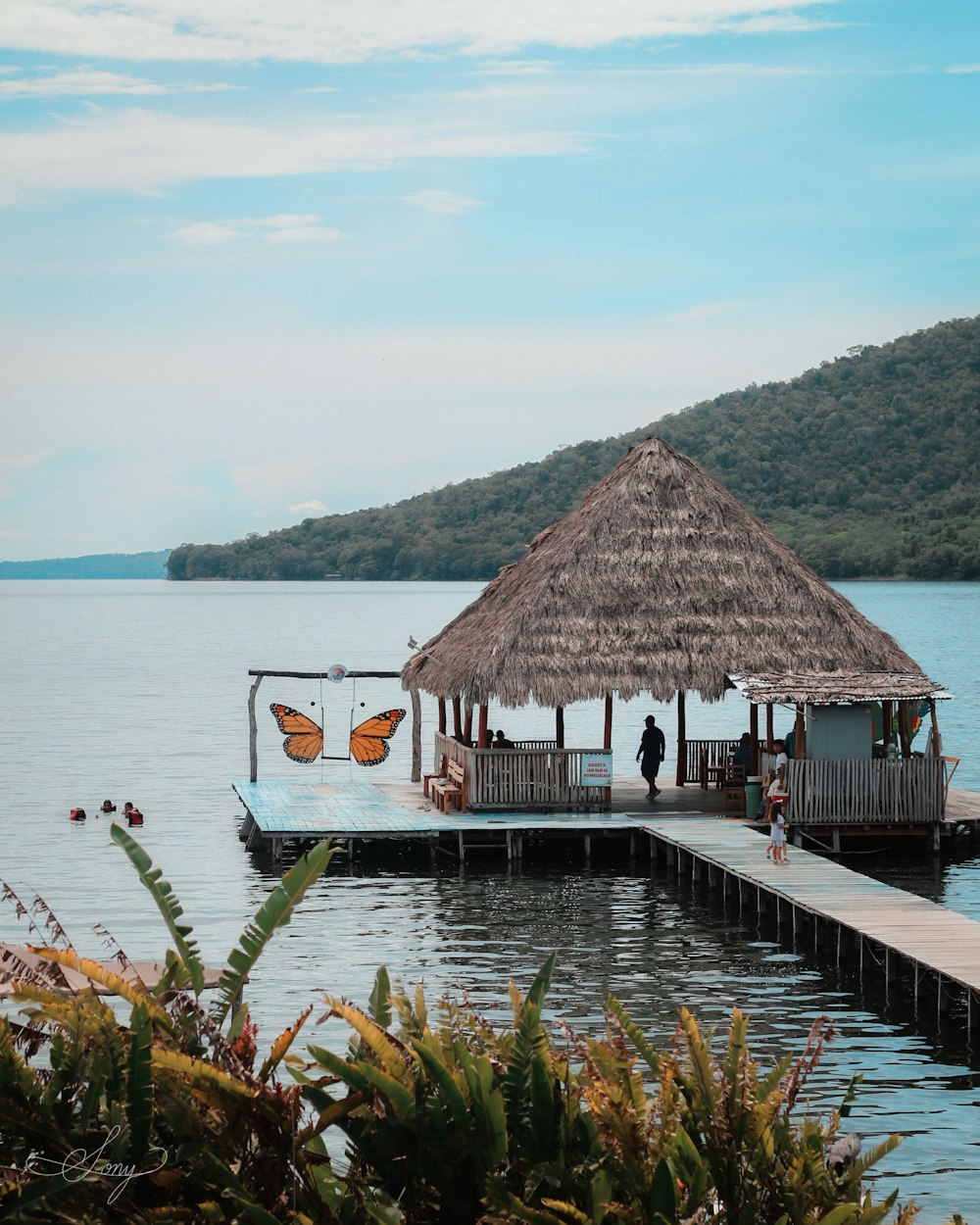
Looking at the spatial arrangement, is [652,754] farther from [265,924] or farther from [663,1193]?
[663,1193]

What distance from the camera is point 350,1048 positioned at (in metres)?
7.23

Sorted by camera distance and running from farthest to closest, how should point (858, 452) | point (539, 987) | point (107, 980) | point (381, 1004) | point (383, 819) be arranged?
point (858, 452) → point (383, 819) → point (381, 1004) → point (539, 987) → point (107, 980)

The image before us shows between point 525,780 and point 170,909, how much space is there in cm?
1882

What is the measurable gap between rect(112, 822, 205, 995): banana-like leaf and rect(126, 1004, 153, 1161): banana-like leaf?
16.5 inches

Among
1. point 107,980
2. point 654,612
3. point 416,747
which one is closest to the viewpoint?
point 107,980

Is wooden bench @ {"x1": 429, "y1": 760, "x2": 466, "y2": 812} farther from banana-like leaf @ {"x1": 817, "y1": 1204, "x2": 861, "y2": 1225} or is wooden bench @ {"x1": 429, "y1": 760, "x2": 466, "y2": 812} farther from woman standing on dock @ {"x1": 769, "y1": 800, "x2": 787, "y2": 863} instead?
banana-like leaf @ {"x1": 817, "y1": 1204, "x2": 861, "y2": 1225}

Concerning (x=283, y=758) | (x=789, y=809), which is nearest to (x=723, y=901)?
(x=789, y=809)

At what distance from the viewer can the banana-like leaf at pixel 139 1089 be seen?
22.3 ft

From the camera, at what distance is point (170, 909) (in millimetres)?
7910

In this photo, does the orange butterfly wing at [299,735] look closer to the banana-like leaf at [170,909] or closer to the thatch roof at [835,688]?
the thatch roof at [835,688]

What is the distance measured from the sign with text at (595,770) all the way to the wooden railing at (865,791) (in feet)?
9.66

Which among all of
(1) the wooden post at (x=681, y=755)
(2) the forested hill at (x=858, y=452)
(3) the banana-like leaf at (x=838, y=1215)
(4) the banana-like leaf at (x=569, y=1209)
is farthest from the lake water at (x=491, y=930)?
(2) the forested hill at (x=858, y=452)

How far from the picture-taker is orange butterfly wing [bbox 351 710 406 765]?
3095cm

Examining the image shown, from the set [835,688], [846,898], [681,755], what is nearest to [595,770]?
[835,688]
